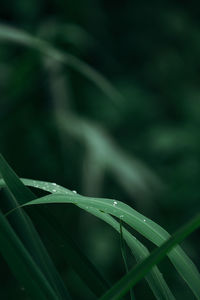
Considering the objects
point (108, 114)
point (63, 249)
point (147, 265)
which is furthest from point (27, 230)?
point (108, 114)

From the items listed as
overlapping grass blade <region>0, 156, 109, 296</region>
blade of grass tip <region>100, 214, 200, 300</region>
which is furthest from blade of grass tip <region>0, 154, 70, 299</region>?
blade of grass tip <region>100, 214, 200, 300</region>

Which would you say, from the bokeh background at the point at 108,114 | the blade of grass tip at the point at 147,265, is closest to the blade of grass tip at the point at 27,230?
the blade of grass tip at the point at 147,265

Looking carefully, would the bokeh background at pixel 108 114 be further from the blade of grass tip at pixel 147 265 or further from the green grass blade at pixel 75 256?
the blade of grass tip at pixel 147 265

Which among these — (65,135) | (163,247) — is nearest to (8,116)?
(65,135)

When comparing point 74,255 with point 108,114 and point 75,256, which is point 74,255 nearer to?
point 75,256

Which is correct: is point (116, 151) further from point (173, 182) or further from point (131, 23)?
point (131, 23)

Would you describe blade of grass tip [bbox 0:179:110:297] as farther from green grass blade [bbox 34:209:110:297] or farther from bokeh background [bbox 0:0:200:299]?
bokeh background [bbox 0:0:200:299]
